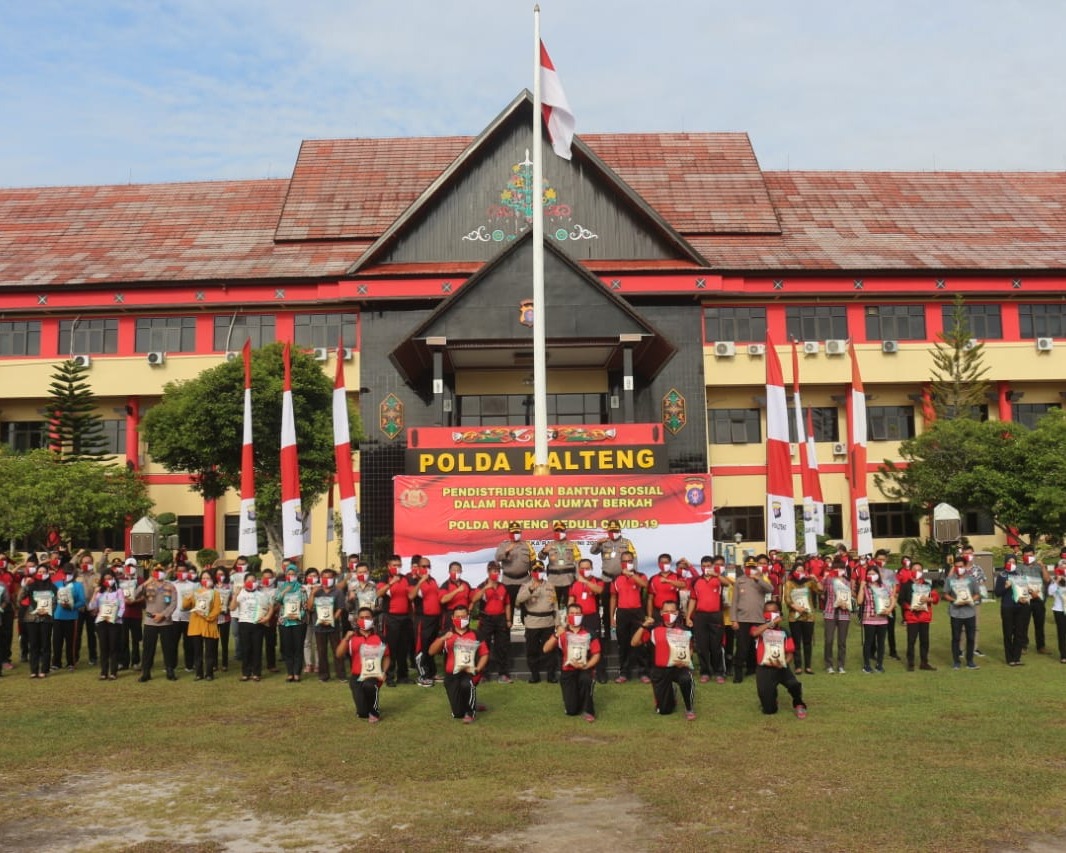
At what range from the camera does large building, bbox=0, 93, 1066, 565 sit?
32688 mm

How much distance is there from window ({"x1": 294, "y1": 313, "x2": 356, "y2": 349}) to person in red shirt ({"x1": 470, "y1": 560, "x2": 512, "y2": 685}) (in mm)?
21617

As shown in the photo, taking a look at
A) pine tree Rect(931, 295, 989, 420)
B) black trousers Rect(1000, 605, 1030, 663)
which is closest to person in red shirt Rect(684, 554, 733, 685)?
black trousers Rect(1000, 605, 1030, 663)

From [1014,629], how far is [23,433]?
3426 centimetres

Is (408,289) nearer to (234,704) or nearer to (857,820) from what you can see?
(234,704)

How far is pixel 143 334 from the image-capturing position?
36.0 metres

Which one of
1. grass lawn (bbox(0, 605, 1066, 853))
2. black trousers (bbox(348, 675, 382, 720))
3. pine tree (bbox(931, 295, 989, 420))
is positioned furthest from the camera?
pine tree (bbox(931, 295, 989, 420))

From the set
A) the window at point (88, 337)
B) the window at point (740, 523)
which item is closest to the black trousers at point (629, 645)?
the window at point (740, 523)

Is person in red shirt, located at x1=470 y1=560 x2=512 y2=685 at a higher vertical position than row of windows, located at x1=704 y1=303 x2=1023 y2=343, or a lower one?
lower

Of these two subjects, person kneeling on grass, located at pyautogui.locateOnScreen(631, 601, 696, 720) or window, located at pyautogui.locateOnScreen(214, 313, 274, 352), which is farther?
window, located at pyautogui.locateOnScreen(214, 313, 274, 352)

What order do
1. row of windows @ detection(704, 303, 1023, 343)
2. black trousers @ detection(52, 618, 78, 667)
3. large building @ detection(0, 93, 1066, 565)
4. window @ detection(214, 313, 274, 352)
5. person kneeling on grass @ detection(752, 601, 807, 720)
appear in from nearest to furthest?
person kneeling on grass @ detection(752, 601, 807, 720) < black trousers @ detection(52, 618, 78, 667) < large building @ detection(0, 93, 1066, 565) < row of windows @ detection(704, 303, 1023, 343) < window @ detection(214, 313, 274, 352)

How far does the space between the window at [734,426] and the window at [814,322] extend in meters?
3.35

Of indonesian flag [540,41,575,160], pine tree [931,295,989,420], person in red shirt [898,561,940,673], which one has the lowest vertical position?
person in red shirt [898,561,940,673]

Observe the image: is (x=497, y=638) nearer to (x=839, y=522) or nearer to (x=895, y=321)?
(x=839, y=522)

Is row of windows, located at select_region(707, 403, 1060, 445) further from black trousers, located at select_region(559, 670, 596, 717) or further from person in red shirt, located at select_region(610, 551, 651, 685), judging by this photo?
black trousers, located at select_region(559, 670, 596, 717)
